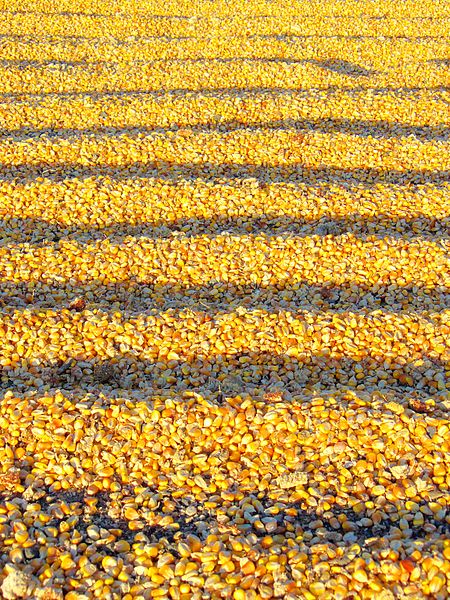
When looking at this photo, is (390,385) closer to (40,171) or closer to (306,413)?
(306,413)

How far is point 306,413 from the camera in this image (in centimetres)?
424

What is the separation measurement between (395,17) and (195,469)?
14194 millimetres

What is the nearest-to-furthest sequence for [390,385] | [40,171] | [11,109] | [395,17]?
[390,385] < [40,171] < [11,109] < [395,17]

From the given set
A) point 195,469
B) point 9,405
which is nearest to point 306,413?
point 195,469

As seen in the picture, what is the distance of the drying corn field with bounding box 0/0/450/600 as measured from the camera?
3.49 m

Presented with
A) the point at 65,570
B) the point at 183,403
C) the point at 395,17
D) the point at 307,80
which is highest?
the point at 395,17

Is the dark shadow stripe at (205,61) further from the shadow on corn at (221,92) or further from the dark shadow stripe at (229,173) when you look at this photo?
the dark shadow stripe at (229,173)

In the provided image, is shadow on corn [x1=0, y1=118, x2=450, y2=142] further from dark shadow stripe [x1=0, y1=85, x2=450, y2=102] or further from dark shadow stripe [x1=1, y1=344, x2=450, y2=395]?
dark shadow stripe [x1=1, y1=344, x2=450, y2=395]

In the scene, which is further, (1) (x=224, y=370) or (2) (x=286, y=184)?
(2) (x=286, y=184)

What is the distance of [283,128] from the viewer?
9336 mm

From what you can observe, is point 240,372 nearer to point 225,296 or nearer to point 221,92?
point 225,296

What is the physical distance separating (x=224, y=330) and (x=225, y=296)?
2.50 ft

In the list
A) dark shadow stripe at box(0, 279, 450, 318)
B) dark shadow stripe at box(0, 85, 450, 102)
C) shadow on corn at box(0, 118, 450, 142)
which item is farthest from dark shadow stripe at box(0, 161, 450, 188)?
dark shadow stripe at box(0, 85, 450, 102)

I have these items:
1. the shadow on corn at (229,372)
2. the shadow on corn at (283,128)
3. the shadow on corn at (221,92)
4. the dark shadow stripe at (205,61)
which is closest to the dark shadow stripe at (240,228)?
the shadow on corn at (229,372)
